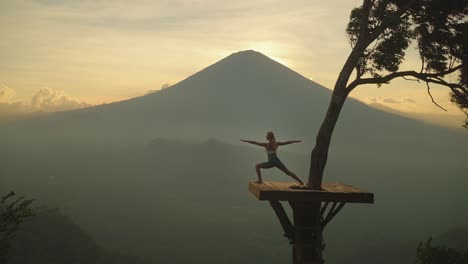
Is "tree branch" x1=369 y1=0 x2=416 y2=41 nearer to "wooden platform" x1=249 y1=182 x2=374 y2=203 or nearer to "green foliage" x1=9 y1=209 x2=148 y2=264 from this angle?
"wooden platform" x1=249 y1=182 x2=374 y2=203

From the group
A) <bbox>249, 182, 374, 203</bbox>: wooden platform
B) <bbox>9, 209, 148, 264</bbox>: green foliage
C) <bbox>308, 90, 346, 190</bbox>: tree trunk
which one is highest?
<bbox>308, 90, 346, 190</bbox>: tree trunk

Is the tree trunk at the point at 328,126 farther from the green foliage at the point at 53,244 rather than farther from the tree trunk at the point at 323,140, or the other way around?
the green foliage at the point at 53,244

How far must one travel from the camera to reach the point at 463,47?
43.2 feet

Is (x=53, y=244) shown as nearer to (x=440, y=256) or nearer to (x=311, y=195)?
(x=440, y=256)

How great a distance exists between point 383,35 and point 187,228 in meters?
158

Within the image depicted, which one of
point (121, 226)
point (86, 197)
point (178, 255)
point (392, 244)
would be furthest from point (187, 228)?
point (392, 244)

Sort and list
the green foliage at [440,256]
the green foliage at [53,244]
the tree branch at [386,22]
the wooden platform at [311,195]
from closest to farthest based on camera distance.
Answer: the wooden platform at [311,195] < the tree branch at [386,22] < the green foliage at [440,256] < the green foliage at [53,244]

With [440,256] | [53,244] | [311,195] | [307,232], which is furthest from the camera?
[53,244]

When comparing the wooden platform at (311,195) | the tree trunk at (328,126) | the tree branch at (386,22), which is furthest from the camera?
the tree branch at (386,22)

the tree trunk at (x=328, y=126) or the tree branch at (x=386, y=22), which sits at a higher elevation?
the tree branch at (x=386, y=22)

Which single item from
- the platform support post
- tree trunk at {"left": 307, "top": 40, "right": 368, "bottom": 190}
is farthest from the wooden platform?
the platform support post

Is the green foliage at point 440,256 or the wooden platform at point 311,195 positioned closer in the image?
the wooden platform at point 311,195

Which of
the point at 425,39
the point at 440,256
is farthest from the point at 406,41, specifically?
the point at 440,256

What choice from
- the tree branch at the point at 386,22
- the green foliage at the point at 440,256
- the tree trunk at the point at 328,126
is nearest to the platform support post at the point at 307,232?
the tree trunk at the point at 328,126
